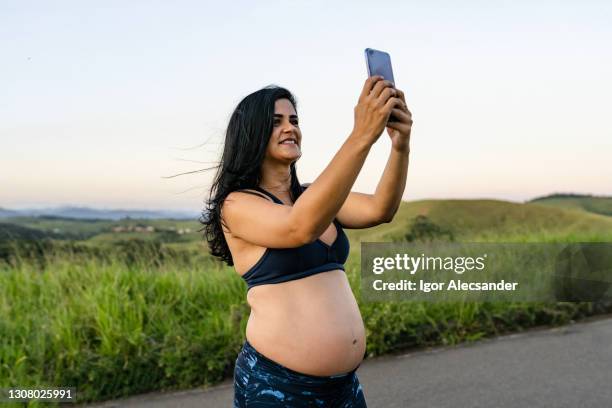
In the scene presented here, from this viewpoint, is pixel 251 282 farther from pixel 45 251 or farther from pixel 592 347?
pixel 45 251

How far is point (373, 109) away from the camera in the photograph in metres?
1.89

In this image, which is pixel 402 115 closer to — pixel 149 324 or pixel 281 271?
pixel 281 271

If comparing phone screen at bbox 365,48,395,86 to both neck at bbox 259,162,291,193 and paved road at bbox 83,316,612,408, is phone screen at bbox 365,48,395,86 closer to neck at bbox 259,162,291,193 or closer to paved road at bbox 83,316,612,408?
neck at bbox 259,162,291,193

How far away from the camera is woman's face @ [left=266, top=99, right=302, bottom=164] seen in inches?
89.6

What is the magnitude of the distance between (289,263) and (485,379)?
314 cm

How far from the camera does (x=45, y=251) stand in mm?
8102

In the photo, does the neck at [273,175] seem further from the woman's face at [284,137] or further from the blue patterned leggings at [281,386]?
the blue patterned leggings at [281,386]

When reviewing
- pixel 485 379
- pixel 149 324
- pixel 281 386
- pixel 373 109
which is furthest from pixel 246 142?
pixel 149 324

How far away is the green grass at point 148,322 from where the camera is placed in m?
4.96

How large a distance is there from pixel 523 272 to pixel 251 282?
5.25 m

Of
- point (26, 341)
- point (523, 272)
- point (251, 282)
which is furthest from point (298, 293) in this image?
point (523, 272)

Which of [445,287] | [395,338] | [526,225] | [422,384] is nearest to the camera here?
[422,384]

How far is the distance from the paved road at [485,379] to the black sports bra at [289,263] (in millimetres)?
2447

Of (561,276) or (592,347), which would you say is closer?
(592,347)
